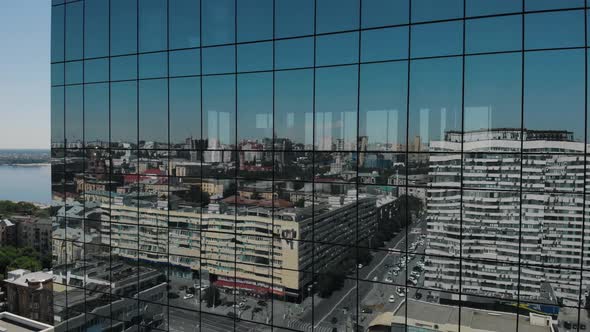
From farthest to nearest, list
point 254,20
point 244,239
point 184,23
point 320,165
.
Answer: point 184,23 → point 244,239 → point 254,20 → point 320,165

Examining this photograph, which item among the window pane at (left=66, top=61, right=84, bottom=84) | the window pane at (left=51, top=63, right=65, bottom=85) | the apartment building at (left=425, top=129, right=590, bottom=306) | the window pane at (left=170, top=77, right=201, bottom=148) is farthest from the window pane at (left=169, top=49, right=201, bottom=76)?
the apartment building at (left=425, top=129, right=590, bottom=306)

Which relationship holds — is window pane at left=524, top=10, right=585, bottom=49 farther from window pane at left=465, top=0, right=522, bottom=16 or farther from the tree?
the tree

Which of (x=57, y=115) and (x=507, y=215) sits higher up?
(x=57, y=115)

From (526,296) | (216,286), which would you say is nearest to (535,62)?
(526,296)

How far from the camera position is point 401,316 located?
13.2m

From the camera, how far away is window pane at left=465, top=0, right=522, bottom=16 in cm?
1206

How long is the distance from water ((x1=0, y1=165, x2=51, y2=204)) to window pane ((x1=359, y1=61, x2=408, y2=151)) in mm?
159250

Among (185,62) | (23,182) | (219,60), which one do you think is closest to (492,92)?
(219,60)

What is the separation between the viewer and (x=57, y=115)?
19391 mm

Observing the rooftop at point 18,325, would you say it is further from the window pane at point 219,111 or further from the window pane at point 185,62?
the window pane at point 185,62

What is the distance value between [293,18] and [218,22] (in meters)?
2.73

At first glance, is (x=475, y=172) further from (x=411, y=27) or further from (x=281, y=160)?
(x=281, y=160)

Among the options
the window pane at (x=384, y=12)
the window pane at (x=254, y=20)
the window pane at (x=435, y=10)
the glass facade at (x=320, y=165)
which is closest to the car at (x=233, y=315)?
the glass facade at (x=320, y=165)

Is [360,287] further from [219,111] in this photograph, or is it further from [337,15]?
[337,15]
